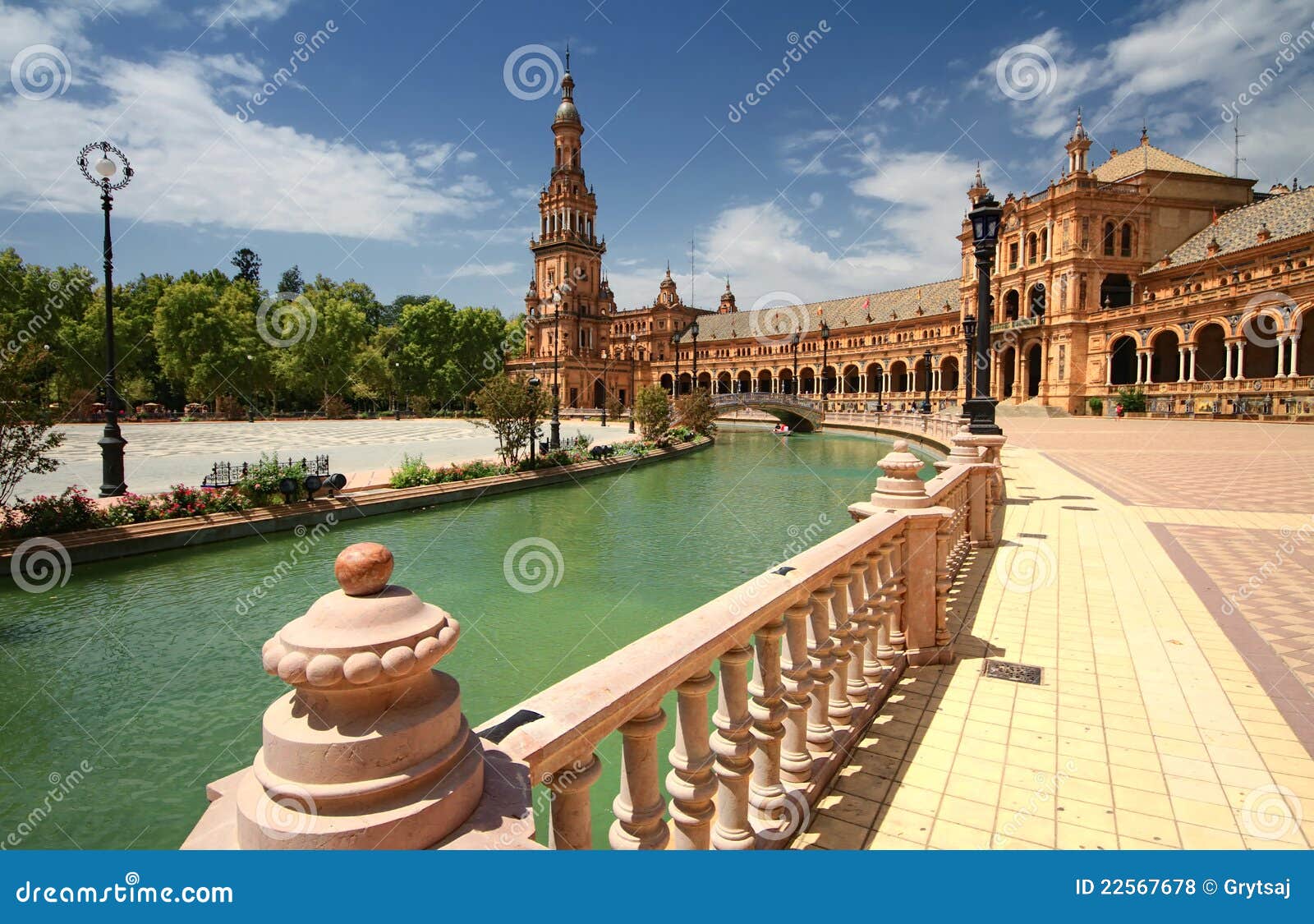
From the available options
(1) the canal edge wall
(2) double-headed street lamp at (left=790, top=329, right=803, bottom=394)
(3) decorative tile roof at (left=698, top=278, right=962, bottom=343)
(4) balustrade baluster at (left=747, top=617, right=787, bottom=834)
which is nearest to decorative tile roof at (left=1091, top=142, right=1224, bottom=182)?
(3) decorative tile roof at (left=698, top=278, right=962, bottom=343)

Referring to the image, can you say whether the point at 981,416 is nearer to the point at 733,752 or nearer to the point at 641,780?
the point at 733,752

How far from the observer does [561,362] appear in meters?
74.8

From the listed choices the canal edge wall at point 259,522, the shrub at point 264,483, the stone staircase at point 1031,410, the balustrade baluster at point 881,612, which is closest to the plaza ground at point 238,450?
the canal edge wall at point 259,522

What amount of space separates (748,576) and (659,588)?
156cm

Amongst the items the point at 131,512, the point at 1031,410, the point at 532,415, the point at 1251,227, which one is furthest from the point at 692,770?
the point at 1251,227

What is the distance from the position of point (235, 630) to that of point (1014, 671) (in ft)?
30.4

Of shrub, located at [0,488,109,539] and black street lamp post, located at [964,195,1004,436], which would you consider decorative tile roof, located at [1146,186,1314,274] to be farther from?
shrub, located at [0,488,109,539]

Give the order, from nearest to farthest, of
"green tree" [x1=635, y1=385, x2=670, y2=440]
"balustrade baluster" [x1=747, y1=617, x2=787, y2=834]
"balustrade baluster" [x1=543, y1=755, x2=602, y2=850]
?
1. "balustrade baluster" [x1=543, y1=755, x2=602, y2=850]
2. "balustrade baluster" [x1=747, y1=617, x2=787, y2=834]
3. "green tree" [x1=635, y1=385, x2=670, y2=440]

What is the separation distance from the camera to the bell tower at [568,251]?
74000mm

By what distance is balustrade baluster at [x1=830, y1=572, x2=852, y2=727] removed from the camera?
12.4 ft

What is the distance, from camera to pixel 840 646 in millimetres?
3824

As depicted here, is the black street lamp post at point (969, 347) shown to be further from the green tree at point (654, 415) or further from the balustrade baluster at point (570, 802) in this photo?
the green tree at point (654, 415)

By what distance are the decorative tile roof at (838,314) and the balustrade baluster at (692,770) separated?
235 ft

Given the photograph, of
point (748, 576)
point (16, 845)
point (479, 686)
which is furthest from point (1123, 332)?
point (16, 845)
